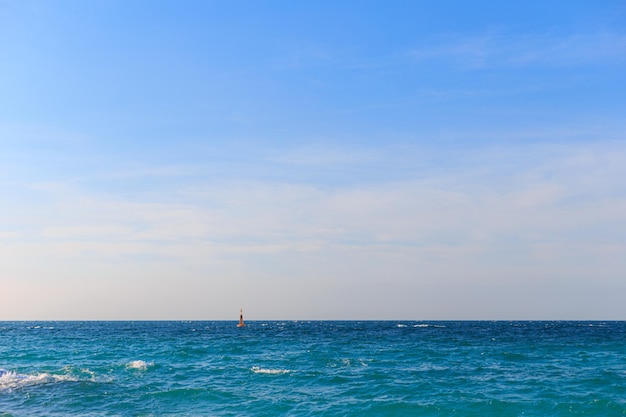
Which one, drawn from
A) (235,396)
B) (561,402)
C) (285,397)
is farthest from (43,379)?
(561,402)

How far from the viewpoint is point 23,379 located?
3403cm

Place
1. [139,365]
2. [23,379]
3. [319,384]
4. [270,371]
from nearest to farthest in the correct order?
[319,384] → [23,379] → [270,371] → [139,365]

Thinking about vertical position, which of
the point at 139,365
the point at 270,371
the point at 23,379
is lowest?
the point at 270,371

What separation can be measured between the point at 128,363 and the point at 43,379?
944 cm

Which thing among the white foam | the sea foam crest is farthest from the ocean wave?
the white foam

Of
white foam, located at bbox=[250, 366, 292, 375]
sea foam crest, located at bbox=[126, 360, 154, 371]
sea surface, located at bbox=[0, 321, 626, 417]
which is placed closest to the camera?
sea surface, located at bbox=[0, 321, 626, 417]

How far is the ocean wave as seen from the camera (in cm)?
3209

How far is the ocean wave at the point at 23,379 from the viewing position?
105ft

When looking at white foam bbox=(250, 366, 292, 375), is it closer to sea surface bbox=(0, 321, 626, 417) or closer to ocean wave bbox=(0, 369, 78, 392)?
sea surface bbox=(0, 321, 626, 417)

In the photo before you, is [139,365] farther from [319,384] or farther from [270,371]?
[319,384]

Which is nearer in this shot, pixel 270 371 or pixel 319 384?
pixel 319 384

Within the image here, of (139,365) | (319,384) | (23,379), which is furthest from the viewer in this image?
(139,365)

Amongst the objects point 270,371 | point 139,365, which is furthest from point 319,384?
point 139,365

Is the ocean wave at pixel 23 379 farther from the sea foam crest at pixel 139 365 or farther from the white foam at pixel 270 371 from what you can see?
the white foam at pixel 270 371
